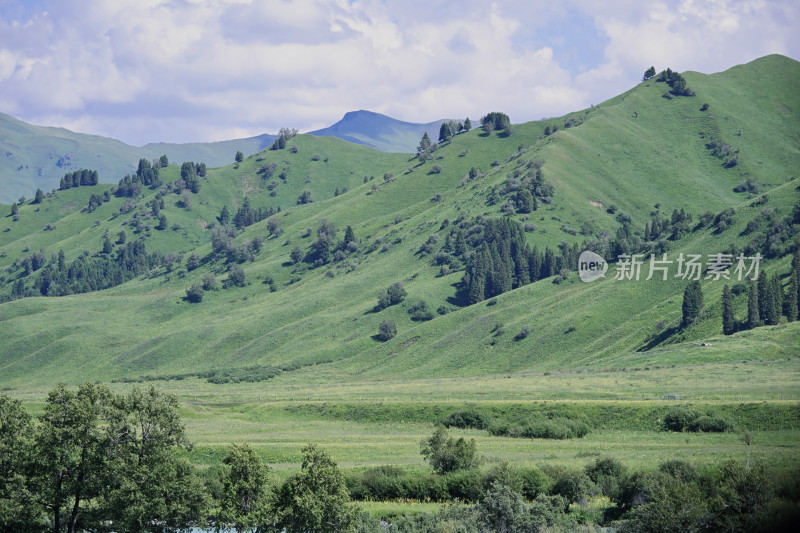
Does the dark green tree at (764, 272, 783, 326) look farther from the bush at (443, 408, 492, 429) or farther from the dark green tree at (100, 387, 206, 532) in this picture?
the dark green tree at (100, 387, 206, 532)

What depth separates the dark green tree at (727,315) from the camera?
144625 mm

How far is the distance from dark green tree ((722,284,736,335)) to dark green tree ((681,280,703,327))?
5.71 metres

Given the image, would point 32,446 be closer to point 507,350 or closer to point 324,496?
point 324,496

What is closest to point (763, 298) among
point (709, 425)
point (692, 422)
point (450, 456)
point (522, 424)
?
point (692, 422)

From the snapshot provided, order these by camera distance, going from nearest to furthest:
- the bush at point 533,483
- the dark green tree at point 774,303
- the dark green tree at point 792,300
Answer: the bush at point 533,483, the dark green tree at point 774,303, the dark green tree at point 792,300

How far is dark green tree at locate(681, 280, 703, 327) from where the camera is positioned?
15312 centimetres

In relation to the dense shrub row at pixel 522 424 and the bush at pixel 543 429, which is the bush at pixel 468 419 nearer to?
the dense shrub row at pixel 522 424

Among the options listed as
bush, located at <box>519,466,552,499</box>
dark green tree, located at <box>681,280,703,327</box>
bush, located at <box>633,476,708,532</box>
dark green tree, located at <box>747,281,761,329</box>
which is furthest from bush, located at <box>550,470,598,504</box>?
dark green tree, located at <box>681,280,703,327</box>

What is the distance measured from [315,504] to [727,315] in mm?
124838

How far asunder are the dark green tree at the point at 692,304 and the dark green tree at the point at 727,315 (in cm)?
571

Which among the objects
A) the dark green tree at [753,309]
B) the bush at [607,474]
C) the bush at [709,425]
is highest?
the dark green tree at [753,309]

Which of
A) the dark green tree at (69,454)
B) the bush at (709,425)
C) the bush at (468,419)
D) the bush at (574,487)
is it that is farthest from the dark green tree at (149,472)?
the bush at (709,425)

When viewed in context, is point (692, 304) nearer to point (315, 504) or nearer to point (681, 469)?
point (681, 469)

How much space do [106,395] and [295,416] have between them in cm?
6412
